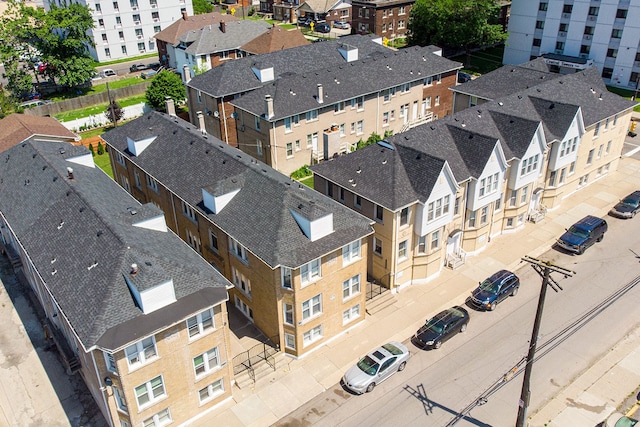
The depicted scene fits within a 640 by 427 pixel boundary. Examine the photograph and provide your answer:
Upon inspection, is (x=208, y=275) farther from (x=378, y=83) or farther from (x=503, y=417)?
(x=378, y=83)

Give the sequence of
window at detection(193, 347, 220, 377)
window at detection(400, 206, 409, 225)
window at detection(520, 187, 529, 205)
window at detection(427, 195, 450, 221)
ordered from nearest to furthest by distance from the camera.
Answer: window at detection(193, 347, 220, 377)
window at detection(400, 206, 409, 225)
window at detection(427, 195, 450, 221)
window at detection(520, 187, 529, 205)

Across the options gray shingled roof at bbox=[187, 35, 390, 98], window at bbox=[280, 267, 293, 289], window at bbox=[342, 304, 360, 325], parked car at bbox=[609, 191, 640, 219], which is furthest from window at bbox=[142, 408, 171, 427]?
parked car at bbox=[609, 191, 640, 219]

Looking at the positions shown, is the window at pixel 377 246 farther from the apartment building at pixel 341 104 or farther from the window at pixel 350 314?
the apartment building at pixel 341 104

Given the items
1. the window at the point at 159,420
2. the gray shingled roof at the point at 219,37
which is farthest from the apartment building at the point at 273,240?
the gray shingled roof at the point at 219,37

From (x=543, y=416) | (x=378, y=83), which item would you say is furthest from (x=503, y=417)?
(x=378, y=83)

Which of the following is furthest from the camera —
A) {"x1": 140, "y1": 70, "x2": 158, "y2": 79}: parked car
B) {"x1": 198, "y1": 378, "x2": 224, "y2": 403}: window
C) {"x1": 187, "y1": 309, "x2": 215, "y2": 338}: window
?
{"x1": 140, "y1": 70, "x2": 158, "y2": 79}: parked car

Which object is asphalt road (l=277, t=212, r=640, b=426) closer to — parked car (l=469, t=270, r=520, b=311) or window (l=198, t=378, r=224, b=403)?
parked car (l=469, t=270, r=520, b=311)

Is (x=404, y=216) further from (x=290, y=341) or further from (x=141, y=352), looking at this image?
(x=141, y=352)
